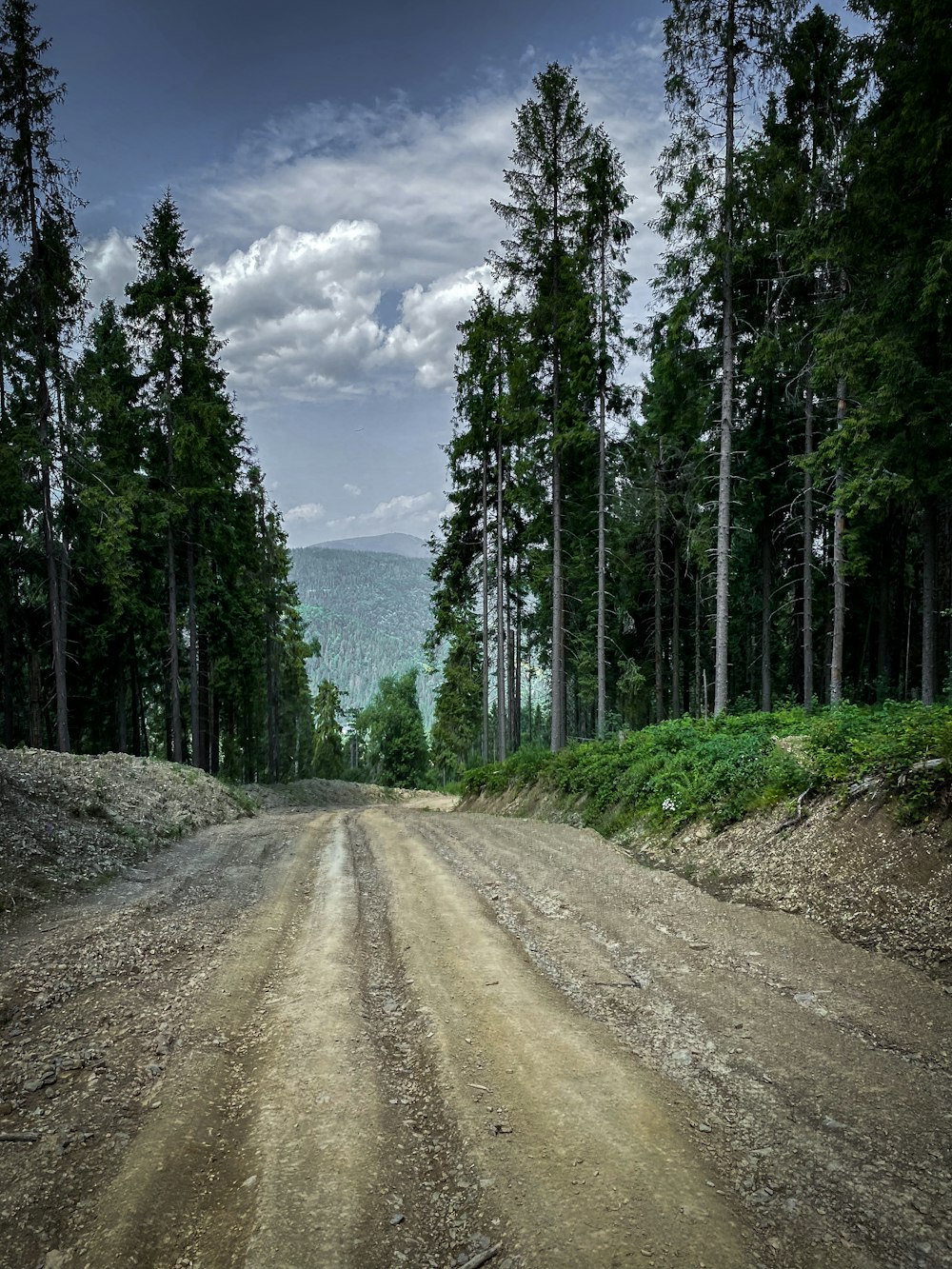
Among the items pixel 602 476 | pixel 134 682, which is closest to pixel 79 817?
pixel 602 476

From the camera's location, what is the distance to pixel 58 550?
18.5 meters

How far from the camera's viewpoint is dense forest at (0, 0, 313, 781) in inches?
634

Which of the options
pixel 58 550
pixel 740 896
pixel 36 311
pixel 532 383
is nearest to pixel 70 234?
pixel 36 311

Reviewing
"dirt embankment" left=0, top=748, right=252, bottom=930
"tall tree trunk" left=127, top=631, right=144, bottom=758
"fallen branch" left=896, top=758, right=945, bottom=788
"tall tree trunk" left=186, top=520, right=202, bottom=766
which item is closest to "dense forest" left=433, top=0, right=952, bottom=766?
"fallen branch" left=896, top=758, right=945, bottom=788

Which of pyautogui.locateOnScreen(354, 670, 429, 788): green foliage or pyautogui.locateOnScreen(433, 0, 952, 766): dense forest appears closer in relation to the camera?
pyautogui.locateOnScreen(433, 0, 952, 766): dense forest

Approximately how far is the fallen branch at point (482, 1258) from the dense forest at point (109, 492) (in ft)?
57.2

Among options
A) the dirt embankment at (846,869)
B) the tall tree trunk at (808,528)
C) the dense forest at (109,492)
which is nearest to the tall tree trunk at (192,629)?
the dense forest at (109,492)

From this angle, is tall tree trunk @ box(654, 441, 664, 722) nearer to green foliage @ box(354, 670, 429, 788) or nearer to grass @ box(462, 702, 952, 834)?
grass @ box(462, 702, 952, 834)

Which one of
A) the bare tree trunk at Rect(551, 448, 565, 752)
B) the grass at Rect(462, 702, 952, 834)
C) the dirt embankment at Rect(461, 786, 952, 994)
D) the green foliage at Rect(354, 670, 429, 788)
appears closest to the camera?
the dirt embankment at Rect(461, 786, 952, 994)

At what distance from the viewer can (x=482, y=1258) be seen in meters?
2.62

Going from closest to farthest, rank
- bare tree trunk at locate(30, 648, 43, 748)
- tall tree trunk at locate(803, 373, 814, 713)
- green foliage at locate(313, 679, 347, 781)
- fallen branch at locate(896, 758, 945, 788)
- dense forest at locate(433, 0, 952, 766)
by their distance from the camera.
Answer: fallen branch at locate(896, 758, 945, 788) < dense forest at locate(433, 0, 952, 766) < tall tree trunk at locate(803, 373, 814, 713) < bare tree trunk at locate(30, 648, 43, 748) < green foliage at locate(313, 679, 347, 781)

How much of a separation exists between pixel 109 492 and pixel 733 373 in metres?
16.0

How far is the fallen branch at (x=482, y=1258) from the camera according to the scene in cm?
260

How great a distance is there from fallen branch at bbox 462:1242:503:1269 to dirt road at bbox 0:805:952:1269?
0.05 ft
